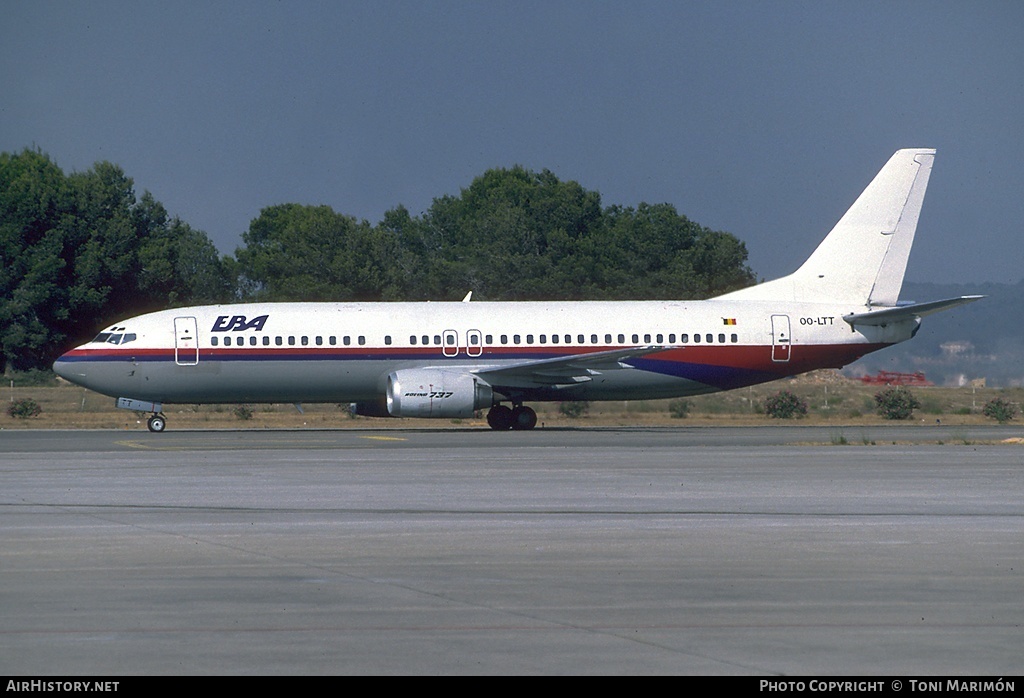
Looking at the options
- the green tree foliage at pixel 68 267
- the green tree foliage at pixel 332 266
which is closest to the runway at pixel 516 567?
the green tree foliage at pixel 68 267

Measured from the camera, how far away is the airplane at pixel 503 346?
117 ft

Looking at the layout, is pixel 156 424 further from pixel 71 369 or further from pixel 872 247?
pixel 872 247

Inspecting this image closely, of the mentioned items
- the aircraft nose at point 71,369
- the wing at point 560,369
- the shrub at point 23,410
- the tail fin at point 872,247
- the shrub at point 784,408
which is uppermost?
the tail fin at point 872,247

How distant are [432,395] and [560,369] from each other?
3570 mm

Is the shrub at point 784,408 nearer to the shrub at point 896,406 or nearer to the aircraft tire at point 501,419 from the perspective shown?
the shrub at point 896,406

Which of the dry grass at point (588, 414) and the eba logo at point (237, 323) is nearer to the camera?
the eba logo at point (237, 323)

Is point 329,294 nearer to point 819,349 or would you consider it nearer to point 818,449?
point 819,349

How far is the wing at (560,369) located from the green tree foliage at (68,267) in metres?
39.7

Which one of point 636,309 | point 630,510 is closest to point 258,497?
point 630,510

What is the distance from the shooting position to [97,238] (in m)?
72.8

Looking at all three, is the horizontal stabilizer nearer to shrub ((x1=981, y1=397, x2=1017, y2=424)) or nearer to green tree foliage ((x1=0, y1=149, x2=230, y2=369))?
shrub ((x1=981, y1=397, x2=1017, y2=424))

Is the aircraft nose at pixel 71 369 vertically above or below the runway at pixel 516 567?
above

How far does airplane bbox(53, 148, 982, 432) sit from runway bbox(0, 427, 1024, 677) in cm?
1194

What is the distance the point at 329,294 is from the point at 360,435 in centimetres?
4432
